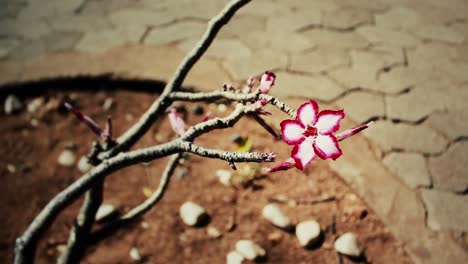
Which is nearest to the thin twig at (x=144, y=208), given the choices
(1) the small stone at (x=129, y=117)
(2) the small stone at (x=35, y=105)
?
(1) the small stone at (x=129, y=117)

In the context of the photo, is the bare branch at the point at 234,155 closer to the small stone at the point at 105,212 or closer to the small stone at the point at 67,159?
the small stone at the point at 105,212

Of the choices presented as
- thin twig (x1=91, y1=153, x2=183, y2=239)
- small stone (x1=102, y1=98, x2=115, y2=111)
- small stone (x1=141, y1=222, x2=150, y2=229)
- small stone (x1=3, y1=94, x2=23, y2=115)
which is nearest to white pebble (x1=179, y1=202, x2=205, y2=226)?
small stone (x1=141, y1=222, x2=150, y2=229)

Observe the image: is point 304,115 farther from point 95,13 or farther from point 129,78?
point 95,13

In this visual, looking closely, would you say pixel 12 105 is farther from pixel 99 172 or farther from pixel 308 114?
pixel 308 114

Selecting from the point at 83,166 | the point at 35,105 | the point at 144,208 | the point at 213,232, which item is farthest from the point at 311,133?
the point at 35,105

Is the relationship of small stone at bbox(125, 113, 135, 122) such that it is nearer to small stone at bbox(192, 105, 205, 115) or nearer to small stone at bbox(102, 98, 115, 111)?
small stone at bbox(102, 98, 115, 111)

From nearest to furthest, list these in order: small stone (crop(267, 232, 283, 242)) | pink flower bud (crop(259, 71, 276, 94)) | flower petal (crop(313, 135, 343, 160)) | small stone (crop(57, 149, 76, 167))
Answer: flower petal (crop(313, 135, 343, 160)), pink flower bud (crop(259, 71, 276, 94)), small stone (crop(267, 232, 283, 242)), small stone (crop(57, 149, 76, 167))
